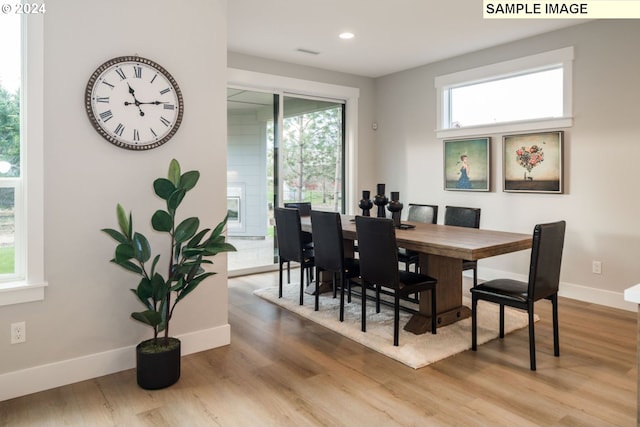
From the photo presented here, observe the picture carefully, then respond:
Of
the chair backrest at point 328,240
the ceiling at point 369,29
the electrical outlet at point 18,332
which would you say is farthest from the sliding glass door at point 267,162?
the electrical outlet at point 18,332

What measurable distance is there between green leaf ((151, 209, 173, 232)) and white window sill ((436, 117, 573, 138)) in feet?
12.4

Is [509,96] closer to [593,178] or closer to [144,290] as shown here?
[593,178]

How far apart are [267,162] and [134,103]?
292 cm

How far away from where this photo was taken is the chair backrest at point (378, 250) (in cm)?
304

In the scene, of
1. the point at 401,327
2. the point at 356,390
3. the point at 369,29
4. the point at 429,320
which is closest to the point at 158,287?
the point at 356,390

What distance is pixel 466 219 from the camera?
4332mm

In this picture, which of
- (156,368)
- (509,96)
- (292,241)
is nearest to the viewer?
(156,368)

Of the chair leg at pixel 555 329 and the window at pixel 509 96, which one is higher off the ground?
the window at pixel 509 96

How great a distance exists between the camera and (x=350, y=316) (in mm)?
3762

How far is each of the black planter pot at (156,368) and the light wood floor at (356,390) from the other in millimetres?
49

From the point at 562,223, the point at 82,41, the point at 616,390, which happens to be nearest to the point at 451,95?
the point at 562,223

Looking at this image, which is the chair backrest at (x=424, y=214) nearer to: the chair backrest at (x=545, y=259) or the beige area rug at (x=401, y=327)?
the beige area rug at (x=401, y=327)

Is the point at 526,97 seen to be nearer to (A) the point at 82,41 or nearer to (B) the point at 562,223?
(B) the point at 562,223

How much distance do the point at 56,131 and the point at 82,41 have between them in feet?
1.77
